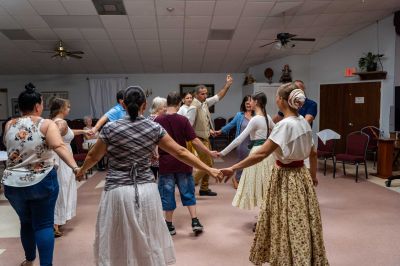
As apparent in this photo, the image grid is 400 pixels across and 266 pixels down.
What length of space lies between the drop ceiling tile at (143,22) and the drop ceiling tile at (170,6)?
32 cm

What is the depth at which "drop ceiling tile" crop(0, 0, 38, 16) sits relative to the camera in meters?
6.02

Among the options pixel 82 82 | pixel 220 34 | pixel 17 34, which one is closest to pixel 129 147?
pixel 220 34

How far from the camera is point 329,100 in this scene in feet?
29.3

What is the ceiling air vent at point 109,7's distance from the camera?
20.0 feet

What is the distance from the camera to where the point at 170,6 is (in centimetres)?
631

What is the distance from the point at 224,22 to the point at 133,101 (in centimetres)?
571

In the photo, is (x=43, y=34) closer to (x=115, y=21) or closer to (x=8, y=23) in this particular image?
(x=8, y=23)

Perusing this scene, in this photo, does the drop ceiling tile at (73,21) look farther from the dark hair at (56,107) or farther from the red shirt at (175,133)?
the red shirt at (175,133)

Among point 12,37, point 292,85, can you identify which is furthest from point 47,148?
point 12,37

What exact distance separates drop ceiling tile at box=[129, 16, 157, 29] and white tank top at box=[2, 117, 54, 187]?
5121 millimetres

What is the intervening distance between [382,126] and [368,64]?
1515 mm

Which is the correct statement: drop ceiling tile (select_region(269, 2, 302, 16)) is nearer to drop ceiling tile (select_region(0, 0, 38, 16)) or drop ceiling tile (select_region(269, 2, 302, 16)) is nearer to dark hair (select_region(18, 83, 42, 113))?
drop ceiling tile (select_region(0, 0, 38, 16))

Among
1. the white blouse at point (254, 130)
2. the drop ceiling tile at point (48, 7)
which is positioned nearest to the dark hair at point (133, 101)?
the white blouse at point (254, 130)

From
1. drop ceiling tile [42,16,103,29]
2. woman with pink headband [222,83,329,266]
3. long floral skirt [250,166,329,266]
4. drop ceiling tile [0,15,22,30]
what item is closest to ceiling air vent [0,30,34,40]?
drop ceiling tile [0,15,22,30]
